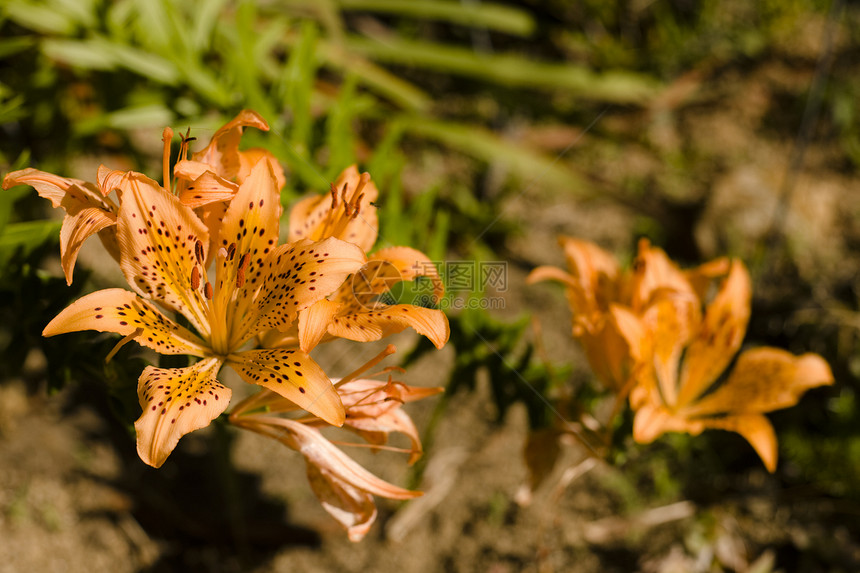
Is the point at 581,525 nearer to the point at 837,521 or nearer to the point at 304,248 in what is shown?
the point at 837,521

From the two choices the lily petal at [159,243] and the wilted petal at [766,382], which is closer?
the lily petal at [159,243]

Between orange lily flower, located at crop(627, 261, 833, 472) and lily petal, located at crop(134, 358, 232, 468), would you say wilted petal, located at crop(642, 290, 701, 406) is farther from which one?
lily petal, located at crop(134, 358, 232, 468)

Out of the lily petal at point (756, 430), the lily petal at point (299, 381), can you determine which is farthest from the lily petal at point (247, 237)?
the lily petal at point (756, 430)

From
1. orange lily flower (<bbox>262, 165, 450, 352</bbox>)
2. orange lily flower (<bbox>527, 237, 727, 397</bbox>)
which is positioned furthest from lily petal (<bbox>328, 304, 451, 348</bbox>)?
orange lily flower (<bbox>527, 237, 727, 397</bbox>)

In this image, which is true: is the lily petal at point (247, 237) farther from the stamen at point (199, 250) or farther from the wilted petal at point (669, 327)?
the wilted petal at point (669, 327)

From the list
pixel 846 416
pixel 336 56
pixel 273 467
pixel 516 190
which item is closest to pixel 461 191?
pixel 516 190

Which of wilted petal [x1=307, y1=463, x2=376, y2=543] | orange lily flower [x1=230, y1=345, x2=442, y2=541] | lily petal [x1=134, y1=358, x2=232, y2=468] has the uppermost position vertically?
lily petal [x1=134, y1=358, x2=232, y2=468]

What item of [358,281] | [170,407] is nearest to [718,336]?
[358,281]

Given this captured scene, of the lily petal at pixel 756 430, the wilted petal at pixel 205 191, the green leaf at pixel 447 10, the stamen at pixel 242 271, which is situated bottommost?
the lily petal at pixel 756 430
